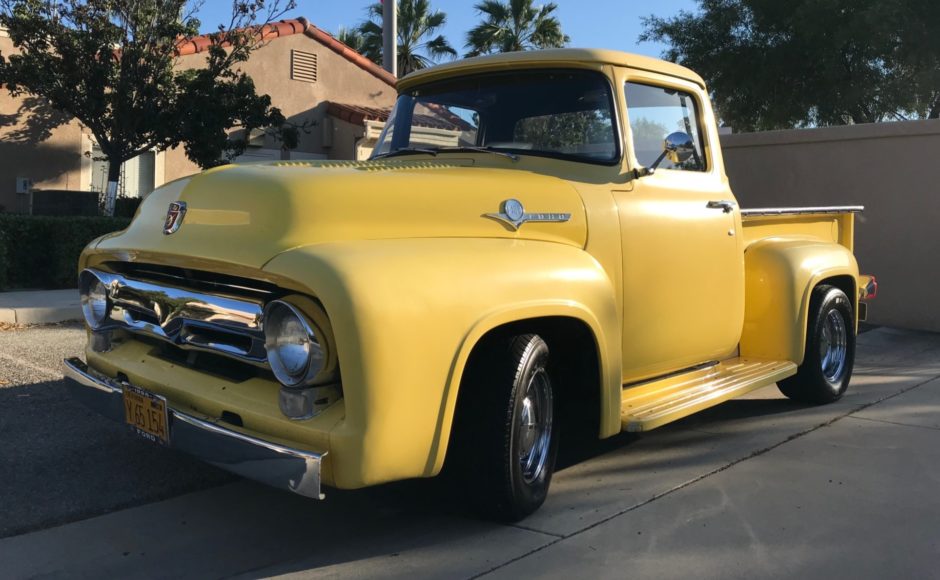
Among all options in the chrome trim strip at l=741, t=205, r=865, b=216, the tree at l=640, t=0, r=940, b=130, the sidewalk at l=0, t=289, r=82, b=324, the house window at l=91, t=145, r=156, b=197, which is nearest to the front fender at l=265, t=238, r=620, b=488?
the chrome trim strip at l=741, t=205, r=865, b=216

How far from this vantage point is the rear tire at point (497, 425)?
3377 mm

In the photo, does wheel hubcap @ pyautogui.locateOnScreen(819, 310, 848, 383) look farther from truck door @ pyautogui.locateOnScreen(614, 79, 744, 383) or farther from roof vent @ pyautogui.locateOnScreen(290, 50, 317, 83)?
roof vent @ pyautogui.locateOnScreen(290, 50, 317, 83)

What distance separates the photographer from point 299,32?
15820 millimetres

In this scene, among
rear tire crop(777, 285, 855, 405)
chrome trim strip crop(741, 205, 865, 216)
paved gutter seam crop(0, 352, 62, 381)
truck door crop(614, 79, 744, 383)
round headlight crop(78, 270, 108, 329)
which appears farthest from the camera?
paved gutter seam crop(0, 352, 62, 381)

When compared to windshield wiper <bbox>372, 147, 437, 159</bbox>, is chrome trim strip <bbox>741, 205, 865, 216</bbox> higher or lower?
lower

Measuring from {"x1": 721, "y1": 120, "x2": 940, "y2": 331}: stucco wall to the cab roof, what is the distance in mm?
5887

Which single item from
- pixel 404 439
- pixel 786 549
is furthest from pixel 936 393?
pixel 404 439

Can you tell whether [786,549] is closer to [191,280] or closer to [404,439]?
[404,439]

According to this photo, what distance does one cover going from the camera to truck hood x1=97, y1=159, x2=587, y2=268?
321 centimetres

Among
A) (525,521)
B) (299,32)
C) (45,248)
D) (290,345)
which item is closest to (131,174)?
(45,248)

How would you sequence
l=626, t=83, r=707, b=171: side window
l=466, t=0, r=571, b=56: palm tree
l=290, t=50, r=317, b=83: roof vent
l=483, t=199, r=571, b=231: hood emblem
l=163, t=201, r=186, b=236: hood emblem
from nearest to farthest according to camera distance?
l=163, t=201, r=186, b=236: hood emblem, l=483, t=199, r=571, b=231: hood emblem, l=626, t=83, r=707, b=171: side window, l=290, t=50, r=317, b=83: roof vent, l=466, t=0, r=571, b=56: palm tree

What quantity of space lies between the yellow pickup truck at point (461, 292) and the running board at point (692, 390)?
0.08ft

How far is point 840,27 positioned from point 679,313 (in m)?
13.7

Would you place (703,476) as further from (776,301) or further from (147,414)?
(147,414)
